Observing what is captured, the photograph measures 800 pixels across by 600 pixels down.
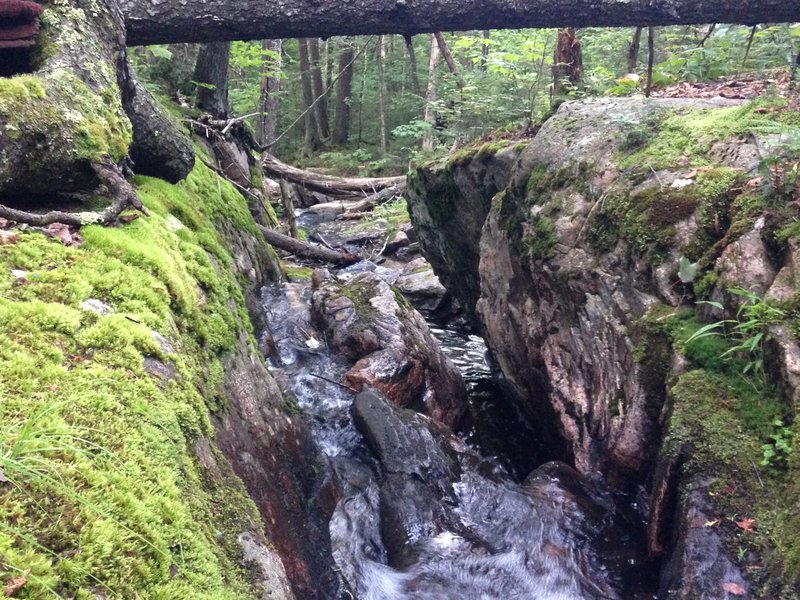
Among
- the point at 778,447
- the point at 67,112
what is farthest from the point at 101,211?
the point at 778,447

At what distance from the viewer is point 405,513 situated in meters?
4.65

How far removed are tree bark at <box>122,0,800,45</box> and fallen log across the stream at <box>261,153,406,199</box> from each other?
7752 millimetres

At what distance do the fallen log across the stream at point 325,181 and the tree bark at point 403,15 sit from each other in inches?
305

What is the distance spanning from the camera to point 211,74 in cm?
A: 945

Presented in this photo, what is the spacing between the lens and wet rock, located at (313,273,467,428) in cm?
664

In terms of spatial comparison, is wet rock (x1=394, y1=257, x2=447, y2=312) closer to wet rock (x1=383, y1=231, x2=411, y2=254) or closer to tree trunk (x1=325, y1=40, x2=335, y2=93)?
wet rock (x1=383, y1=231, x2=411, y2=254)

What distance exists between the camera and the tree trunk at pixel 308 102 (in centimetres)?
2461

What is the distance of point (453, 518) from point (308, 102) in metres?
24.8

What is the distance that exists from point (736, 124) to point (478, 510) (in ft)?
13.0

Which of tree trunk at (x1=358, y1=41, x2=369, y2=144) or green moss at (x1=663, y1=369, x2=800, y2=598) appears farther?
tree trunk at (x1=358, y1=41, x2=369, y2=144)

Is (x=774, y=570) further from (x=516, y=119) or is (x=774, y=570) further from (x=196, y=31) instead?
(x=516, y=119)

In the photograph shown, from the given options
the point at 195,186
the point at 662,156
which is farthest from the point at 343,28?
the point at 662,156

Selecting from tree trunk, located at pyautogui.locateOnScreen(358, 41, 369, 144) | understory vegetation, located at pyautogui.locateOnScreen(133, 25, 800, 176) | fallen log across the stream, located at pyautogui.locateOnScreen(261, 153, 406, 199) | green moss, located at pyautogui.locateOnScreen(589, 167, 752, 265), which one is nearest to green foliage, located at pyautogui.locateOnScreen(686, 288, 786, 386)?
green moss, located at pyautogui.locateOnScreen(589, 167, 752, 265)

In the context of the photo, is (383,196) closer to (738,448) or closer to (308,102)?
(308,102)
